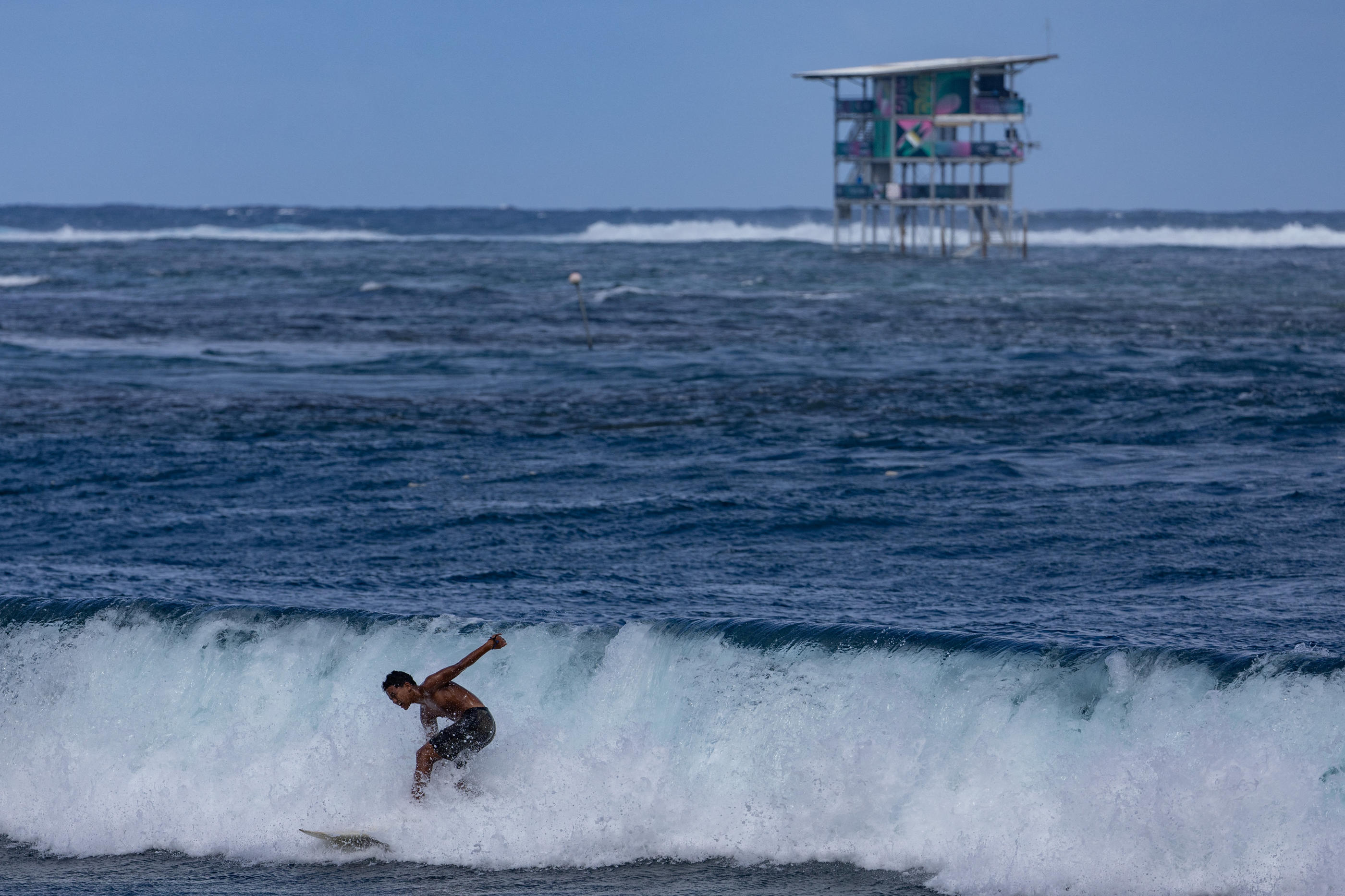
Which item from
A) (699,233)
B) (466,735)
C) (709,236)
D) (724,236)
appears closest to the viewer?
(466,735)

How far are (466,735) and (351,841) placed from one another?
989mm

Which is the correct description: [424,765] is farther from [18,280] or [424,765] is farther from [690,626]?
[18,280]

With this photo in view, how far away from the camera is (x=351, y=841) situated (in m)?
9.40

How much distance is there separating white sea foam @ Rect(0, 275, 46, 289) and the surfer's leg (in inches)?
2073

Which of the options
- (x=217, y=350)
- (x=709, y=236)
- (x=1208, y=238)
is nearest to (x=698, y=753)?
(x=217, y=350)

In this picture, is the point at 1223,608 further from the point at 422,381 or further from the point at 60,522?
the point at 422,381

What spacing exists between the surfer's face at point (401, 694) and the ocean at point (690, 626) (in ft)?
2.06

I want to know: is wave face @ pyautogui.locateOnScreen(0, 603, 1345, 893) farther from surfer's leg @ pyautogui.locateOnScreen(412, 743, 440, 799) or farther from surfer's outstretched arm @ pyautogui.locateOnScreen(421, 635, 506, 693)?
surfer's outstretched arm @ pyautogui.locateOnScreen(421, 635, 506, 693)

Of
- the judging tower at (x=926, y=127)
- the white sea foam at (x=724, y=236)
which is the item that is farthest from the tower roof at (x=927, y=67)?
the white sea foam at (x=724, y=236)

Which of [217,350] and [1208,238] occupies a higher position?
[1208,238]

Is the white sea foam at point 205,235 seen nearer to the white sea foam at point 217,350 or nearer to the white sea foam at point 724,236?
the white sea foam at point 724,236

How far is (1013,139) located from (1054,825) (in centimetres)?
6001

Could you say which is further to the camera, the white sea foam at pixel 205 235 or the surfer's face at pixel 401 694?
the white sea foam at pixel 205 235

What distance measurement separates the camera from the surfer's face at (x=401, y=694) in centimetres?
912
